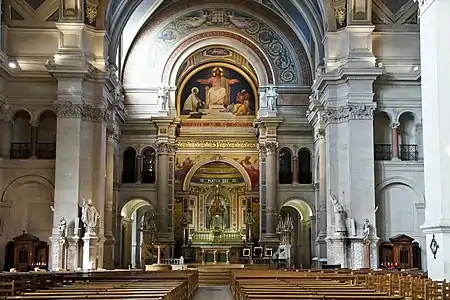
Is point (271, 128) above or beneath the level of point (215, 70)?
beneath

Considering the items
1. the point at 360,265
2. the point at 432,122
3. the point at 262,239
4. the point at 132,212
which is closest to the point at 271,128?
the point at 262,239

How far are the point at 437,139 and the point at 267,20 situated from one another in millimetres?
29373

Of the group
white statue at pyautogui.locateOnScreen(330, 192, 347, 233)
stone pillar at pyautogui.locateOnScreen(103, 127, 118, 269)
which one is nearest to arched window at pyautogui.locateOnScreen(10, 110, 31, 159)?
stone pillar at pyautogui.locateOnScreen(103, 127, 118, 269)

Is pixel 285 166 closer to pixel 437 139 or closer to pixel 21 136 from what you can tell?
pixel 21 136

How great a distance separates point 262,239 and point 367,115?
13207 mm

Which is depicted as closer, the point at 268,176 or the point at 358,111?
the point at 358,111

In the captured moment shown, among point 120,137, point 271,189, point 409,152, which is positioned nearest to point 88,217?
point 120,137

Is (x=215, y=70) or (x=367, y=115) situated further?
(x=215, y=70)

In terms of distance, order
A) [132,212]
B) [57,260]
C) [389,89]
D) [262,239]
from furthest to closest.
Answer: [132,212] → [262,239] → [389,89] → [57,260]

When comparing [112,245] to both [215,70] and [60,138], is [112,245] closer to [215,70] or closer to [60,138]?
[60,138]

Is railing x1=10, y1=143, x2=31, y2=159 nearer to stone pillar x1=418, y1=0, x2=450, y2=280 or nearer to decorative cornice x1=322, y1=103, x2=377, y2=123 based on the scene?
decorative cornice x1=322, y1=103, x2=377, y2=123

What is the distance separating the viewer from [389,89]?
3253 cm

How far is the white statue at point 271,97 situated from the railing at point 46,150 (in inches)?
581

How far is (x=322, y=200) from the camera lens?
36.6 metres
